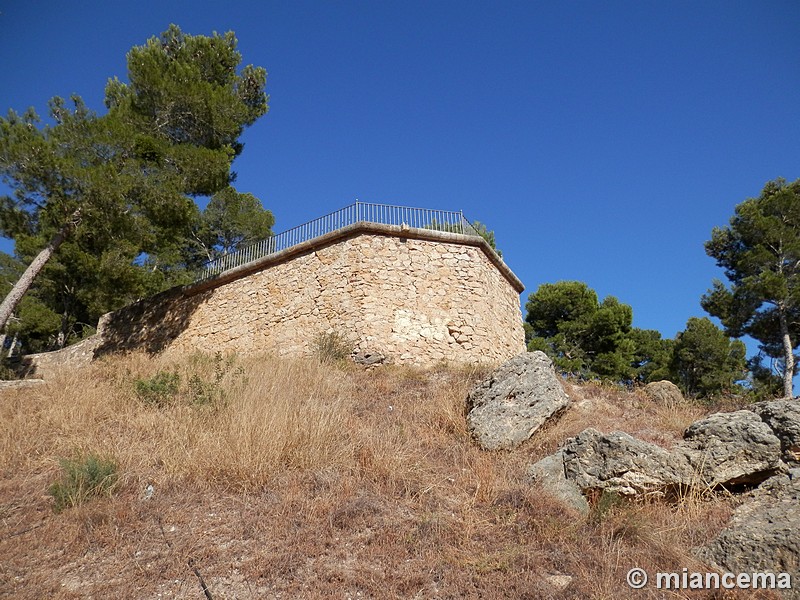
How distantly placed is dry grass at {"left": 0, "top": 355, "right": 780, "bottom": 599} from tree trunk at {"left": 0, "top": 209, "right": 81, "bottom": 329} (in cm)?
463

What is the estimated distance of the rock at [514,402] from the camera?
5.59 meters

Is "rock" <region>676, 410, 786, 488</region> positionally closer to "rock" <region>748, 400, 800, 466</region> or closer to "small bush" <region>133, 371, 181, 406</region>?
"rock" <region>748, 400, 800, 466</region>

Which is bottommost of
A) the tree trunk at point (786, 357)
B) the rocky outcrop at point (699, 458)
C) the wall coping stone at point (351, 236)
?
the rocky outcrop at point (699, 458)

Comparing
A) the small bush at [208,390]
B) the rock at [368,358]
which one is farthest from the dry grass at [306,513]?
the rock at [368,358]

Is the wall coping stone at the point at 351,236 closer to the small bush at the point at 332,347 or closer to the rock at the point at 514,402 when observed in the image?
the small bush at the point at 332,347

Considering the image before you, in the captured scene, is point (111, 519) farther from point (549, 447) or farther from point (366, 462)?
point (549, 447)

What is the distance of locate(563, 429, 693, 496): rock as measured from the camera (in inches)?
174

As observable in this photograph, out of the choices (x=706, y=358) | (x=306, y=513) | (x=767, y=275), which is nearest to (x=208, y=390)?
(x=306, y=513)

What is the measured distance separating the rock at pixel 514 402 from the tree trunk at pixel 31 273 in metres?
9.01

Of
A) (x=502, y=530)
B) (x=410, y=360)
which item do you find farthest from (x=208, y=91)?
(x=502, y=530)

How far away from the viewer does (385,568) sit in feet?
11.0

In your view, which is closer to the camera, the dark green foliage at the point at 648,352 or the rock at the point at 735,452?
the rock at the point at 735,452

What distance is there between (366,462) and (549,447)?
6.39 feet

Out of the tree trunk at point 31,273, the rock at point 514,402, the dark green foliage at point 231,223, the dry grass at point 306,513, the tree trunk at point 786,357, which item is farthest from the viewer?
the dark green foliage at point 231,223
